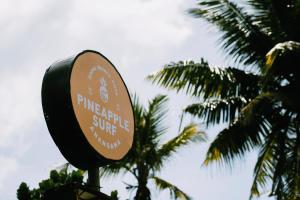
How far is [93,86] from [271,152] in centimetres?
965

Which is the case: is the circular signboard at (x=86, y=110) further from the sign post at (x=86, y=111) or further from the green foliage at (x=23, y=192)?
the green foliage at (x=23, y=192)

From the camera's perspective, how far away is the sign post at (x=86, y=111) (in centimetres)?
498

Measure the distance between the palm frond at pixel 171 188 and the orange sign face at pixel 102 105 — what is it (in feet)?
32.6

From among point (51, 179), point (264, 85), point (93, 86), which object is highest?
point (264, 85)

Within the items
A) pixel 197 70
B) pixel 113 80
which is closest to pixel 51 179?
pixel 197 70

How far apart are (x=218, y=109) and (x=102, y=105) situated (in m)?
Answer: 9.47

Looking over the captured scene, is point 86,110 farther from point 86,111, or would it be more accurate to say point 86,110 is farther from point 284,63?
point 284,63

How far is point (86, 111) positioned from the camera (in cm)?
518

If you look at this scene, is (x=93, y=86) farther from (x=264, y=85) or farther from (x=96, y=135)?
(x=264, y=85)

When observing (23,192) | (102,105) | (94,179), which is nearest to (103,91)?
(102,105)

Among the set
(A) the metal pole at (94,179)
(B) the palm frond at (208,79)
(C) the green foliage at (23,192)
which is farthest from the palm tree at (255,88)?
(A) the metal pole at (94,179)

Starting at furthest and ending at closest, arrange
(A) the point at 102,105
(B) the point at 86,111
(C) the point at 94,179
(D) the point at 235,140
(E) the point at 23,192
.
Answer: (D) the point at 235,140
(E) the point at 23,192
(A) the point at 102,105
(B) the point at 86,111
(C) the point at 94,179

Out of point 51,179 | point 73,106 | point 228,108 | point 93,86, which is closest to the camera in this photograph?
point 73,106

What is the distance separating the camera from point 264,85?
14.0m
